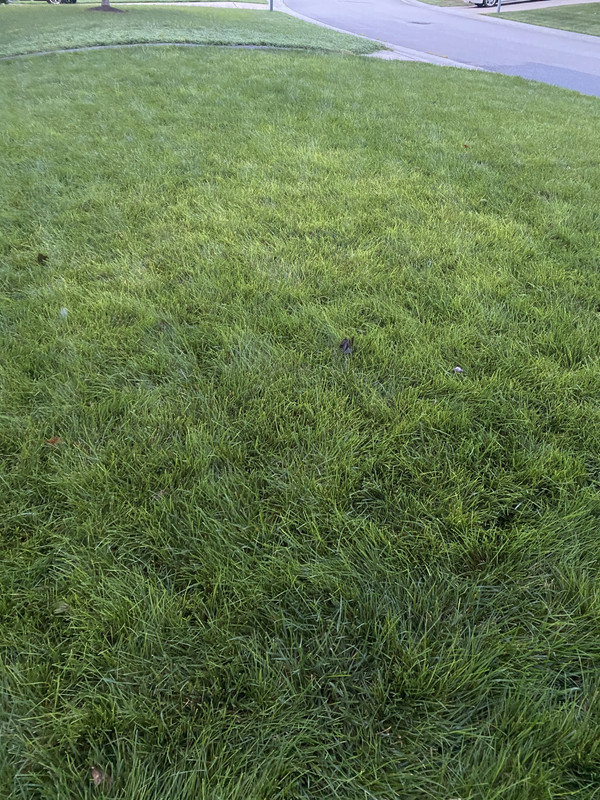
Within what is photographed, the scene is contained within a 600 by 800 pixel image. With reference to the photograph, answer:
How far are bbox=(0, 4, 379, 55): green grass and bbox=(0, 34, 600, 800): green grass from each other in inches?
356

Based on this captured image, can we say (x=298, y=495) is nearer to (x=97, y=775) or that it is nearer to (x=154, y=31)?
(x=97, y=775)

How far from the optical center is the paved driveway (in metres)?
10.7

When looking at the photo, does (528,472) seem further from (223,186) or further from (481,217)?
(223,186)

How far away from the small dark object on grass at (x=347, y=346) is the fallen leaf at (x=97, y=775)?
172 centimetres

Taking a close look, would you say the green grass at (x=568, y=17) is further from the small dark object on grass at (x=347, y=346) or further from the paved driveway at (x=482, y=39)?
the small dark object on grass at (x=347, y=346)

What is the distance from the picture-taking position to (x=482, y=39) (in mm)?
14508

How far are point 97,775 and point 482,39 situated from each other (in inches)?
730

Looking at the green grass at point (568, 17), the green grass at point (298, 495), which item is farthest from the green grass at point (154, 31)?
the green grass at point (568, 17)

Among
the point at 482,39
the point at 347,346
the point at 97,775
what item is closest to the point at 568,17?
the point at 482,39

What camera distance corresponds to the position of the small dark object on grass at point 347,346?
2.31 meters

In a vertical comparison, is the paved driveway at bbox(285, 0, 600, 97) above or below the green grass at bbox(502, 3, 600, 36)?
below

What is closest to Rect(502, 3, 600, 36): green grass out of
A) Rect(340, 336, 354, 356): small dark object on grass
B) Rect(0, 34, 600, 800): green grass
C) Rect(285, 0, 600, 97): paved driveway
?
Rect(285, 0, 600, 97): paved driveway

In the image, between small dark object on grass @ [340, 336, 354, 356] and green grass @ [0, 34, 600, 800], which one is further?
small dark object on grass @ [340, 336, 354, 356]

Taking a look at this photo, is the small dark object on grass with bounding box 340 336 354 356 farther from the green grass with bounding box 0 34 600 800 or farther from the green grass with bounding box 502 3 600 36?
the green grass with bounding box 502 3 600 36
